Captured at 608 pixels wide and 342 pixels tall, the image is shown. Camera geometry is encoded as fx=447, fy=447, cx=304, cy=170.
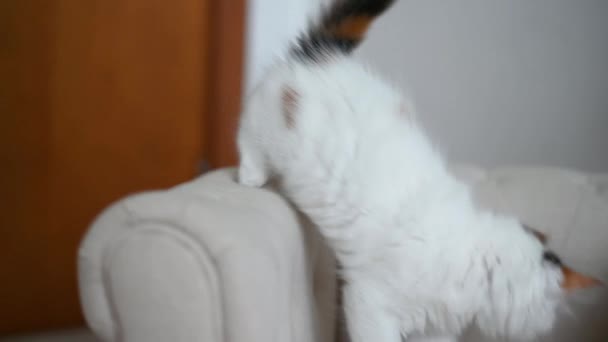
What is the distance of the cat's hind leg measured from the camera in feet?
2.50

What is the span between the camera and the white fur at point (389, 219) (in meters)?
0.76

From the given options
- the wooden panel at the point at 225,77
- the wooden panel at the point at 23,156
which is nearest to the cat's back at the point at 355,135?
the wooden panel at the point at 225,77

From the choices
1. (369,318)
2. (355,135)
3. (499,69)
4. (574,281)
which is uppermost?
(499,69)

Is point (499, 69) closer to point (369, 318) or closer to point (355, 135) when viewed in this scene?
point (355, 135)

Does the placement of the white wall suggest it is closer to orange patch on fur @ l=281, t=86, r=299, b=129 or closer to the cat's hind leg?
orange patch on fur @ l=281, t=86, r=299, b=129

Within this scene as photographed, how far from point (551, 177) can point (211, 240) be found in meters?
0.93

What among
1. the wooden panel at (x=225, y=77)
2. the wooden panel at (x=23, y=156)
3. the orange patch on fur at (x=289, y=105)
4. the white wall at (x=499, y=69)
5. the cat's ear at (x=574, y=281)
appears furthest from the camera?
the white wall at (x=499, y=69)

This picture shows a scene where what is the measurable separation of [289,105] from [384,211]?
0.93ft

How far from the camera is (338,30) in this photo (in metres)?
0.98

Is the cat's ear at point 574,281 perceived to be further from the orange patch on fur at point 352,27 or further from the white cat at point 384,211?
the orange patch on fur at point 352,27

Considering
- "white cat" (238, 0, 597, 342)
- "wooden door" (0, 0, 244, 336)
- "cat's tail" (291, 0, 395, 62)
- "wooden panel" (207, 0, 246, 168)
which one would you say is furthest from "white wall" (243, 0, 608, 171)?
"white cat" (238, 0, 597, 342)

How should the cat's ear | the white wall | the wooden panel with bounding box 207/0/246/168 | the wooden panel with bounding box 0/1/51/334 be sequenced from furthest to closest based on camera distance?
the white wall → the wooden panel with bounding box 207/0/246/168 → the wooden panel with bounding box 0/1/51/334 → the cat's ear

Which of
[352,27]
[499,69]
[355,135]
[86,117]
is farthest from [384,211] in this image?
[499,69]

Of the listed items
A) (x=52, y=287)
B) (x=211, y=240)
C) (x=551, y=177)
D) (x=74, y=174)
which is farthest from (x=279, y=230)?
(x=52, y=287)
